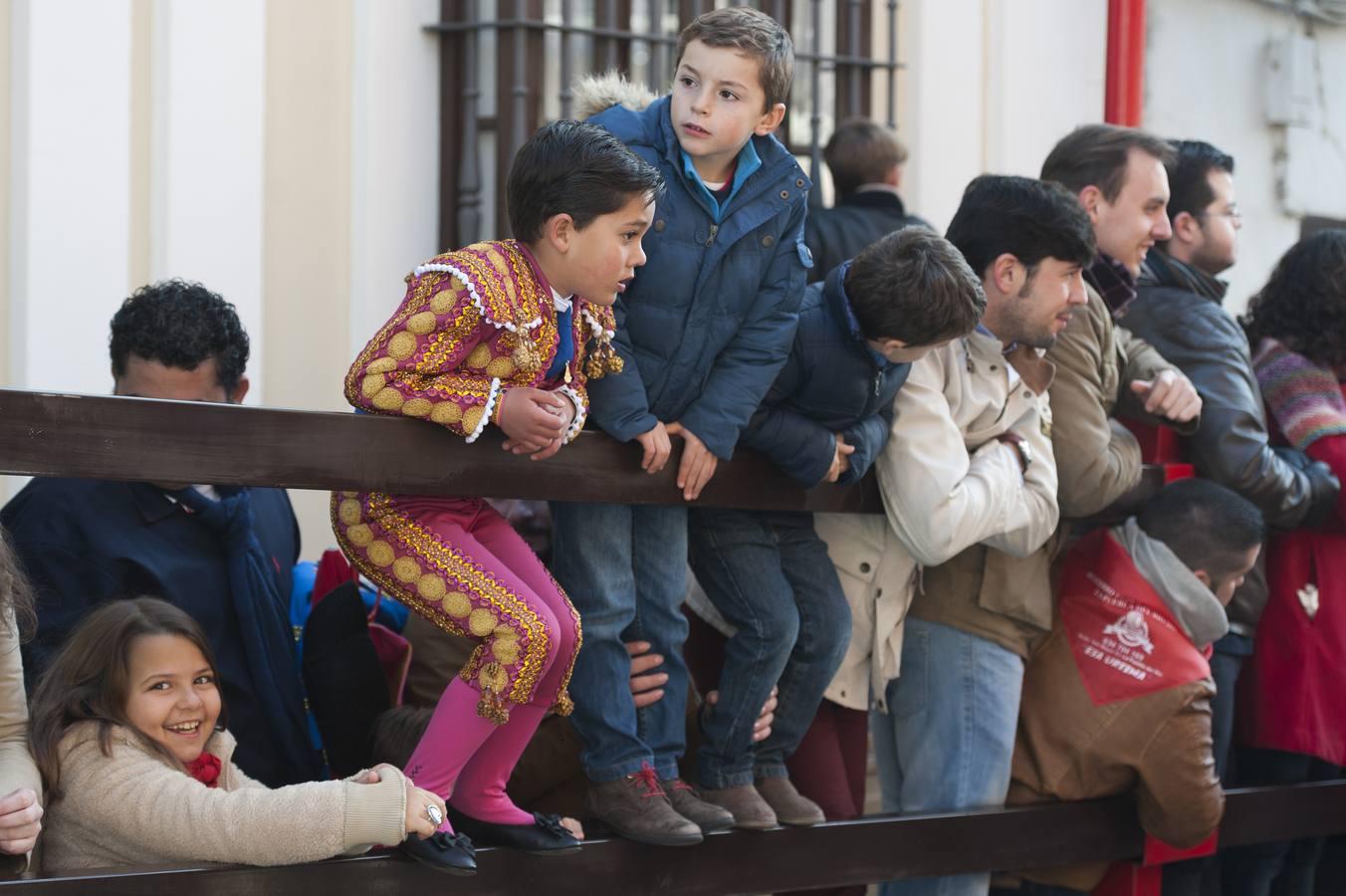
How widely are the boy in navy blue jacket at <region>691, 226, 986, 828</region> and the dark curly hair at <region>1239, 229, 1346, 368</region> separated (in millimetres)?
1414

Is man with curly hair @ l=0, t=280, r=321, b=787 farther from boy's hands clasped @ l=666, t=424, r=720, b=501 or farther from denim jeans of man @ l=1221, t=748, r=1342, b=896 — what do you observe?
denim jeans of man @ l=1221, t=748, r=1342, b=896

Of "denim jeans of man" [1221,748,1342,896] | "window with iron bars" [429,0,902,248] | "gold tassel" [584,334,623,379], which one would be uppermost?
"window with iron bars" [429,0,902,248]

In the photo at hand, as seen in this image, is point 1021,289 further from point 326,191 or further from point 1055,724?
point 326,191

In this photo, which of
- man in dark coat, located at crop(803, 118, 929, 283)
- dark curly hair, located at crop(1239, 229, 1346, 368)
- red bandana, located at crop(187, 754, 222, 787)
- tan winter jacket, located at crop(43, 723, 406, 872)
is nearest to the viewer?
tan winter jacket, located at crop(43, 723, 406, 872)

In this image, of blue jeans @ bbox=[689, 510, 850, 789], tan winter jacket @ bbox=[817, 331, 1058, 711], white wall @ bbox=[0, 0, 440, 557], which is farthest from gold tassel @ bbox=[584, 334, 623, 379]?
white wall @ bbox=[0, 0, 440, 557]

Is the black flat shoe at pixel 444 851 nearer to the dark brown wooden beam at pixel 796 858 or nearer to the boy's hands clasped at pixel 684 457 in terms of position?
the dark brown wooden beam at pixel 796 858

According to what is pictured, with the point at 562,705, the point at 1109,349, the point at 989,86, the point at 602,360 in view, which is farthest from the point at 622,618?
the point at 989,86

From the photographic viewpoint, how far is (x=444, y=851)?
2850 millimetres

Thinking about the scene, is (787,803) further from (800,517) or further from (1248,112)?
(1248,112)

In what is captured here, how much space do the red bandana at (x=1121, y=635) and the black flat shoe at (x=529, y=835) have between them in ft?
3.93

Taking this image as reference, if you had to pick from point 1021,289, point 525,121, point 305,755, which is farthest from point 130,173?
point 1021,289

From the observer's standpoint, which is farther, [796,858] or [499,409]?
[796,858]

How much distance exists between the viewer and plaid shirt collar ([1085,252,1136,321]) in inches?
157

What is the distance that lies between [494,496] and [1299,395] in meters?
2.18
